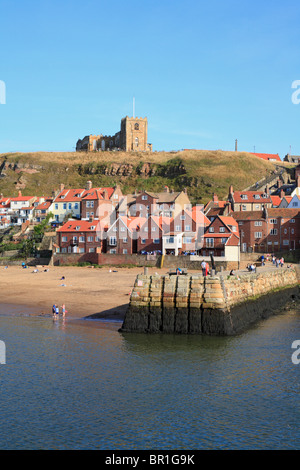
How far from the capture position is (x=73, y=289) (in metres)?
51.0

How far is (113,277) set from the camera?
5953 centimetres

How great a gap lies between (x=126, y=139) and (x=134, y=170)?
16482mm

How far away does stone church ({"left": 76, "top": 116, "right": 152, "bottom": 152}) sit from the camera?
492ft

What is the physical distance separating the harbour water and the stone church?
123 meters

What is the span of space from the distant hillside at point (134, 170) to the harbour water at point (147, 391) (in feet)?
306

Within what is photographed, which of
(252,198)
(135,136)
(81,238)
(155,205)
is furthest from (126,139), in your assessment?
(81,238)

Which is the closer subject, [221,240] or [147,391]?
[147,391]

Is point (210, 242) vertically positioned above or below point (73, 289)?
above

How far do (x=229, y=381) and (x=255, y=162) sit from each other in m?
129

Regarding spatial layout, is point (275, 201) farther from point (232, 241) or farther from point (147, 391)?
point (147, 391)

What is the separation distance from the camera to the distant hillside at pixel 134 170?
428ft
